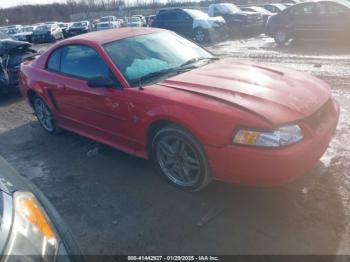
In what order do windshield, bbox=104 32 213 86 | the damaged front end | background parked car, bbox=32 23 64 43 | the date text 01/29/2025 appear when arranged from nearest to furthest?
1. the date text 01/29/2025
2. windshield, bbox=104 32 213 86
3. the damaged front end
4. background parked car, bbox=32 23 64 43

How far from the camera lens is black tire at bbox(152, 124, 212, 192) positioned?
309 centimetres

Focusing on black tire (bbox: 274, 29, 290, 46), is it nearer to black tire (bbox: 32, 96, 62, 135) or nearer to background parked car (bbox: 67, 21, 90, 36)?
black tire (bbox: 32, 96, 62, 135)

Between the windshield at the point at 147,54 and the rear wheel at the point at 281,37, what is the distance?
963cm

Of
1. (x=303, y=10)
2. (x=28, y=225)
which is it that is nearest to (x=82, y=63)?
(x=28, y=225)

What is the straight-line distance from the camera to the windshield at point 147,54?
3651 millimetres

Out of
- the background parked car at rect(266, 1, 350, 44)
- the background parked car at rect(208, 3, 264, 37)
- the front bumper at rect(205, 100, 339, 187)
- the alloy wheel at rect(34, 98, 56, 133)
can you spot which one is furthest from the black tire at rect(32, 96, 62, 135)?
the background parked car at rect(208, 3, 264, 37)

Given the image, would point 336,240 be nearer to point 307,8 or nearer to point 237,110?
point 237,110

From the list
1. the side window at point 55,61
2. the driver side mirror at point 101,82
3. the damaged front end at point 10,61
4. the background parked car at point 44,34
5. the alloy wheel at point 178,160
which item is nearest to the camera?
the alloy wheel at point 178,160

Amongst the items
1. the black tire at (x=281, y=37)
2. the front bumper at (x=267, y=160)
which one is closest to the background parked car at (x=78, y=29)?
the black tire at (x=281, y=37)

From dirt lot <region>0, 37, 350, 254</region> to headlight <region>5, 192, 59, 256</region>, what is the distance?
110 centimetres

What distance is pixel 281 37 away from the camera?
509 inches

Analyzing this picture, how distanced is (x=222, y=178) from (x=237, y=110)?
2.08 ft

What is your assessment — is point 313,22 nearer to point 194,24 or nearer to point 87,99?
point 194,24

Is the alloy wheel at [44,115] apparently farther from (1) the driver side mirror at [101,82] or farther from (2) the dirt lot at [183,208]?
(1) the driver side mirror at [101,82]
